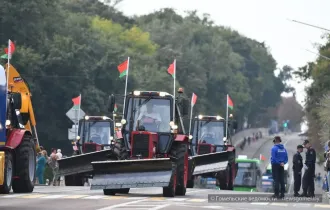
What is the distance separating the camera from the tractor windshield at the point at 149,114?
3172cm

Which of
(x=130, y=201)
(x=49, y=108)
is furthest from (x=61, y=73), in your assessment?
(x=130, y=201)

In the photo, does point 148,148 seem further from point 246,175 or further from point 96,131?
point 246,175

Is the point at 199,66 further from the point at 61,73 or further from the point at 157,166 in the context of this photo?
the point at 157,166

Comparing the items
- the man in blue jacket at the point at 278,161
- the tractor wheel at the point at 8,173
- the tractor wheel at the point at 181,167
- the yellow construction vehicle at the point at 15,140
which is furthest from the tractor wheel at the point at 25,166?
the man in blue jacket at the point at 278,161

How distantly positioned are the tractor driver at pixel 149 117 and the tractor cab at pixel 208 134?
46.0 feet

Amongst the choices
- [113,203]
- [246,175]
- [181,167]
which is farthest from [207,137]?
[246,175]

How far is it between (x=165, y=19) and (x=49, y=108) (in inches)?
3656

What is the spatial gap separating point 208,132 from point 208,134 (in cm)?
15

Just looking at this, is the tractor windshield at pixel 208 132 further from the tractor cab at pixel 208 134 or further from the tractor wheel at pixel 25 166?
the tractor wheel at pixel 25 166

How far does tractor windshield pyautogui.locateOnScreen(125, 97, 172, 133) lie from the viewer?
104ft

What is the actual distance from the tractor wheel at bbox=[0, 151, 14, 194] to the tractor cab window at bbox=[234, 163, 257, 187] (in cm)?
4500

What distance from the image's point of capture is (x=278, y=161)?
3153 cm

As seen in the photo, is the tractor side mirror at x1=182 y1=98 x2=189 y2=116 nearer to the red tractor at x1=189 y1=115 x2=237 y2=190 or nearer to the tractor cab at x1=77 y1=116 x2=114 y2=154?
the red tractor at x1=189 y1=115 x2=237 y2=190

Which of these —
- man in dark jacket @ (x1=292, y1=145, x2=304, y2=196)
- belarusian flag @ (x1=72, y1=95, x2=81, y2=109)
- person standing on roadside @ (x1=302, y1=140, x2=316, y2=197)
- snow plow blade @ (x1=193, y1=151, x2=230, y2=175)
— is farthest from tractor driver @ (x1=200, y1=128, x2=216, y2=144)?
belarusian flag @ (x1=72, y1=95, x2=81, y2=109)
